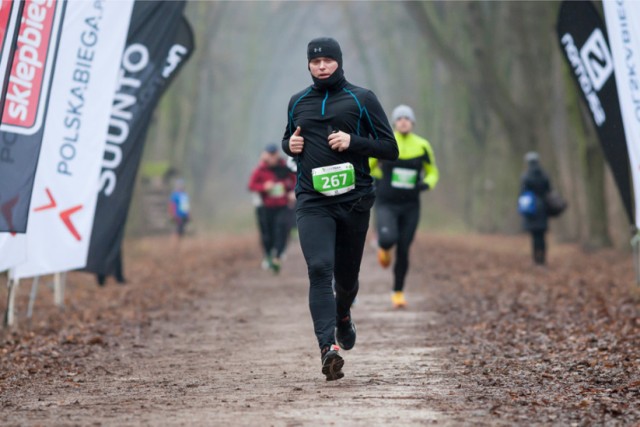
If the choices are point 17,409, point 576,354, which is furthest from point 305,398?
point 576,354

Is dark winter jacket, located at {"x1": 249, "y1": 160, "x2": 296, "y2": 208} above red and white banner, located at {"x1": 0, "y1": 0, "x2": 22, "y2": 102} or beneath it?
beneath

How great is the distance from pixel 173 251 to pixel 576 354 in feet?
70.4

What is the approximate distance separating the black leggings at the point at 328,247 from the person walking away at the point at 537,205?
1308cm

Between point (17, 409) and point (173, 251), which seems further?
point (173, 251)

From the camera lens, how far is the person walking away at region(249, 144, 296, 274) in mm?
19250

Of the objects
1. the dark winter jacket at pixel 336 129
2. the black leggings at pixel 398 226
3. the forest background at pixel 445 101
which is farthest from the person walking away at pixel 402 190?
the forest background at pixel 445 101

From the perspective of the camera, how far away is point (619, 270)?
19.5m

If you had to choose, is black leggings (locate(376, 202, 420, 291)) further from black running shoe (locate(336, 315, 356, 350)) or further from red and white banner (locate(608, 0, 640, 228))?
black running shoe (locate(336, 315, 356, 350))

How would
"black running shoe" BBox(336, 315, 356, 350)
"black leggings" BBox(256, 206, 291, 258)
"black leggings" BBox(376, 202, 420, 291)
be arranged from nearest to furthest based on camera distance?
"black running shoe" BBox(336, 315, 356, 350) → "black leggings" BBox(376, 202, 420, 291) → "black leggings" BBox(256, 206, 291, 258)

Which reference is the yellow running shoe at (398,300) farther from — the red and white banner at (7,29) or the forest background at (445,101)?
→ the forest background at (445,101)

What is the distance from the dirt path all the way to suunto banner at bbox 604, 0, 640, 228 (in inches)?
106

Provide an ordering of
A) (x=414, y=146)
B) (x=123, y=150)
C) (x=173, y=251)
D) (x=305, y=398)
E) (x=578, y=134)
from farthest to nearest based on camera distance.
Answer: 1. (x=173, y=251)
2. (x=578, y=134)
3. (x=414, y=146)
4. (x=123, y=150)
5. (x=305, y=398)

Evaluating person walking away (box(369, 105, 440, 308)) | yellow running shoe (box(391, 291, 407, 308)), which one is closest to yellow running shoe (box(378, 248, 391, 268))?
person walking away (box(369, 105, 440, 308))

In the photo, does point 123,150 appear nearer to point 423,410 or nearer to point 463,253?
point 423,410
